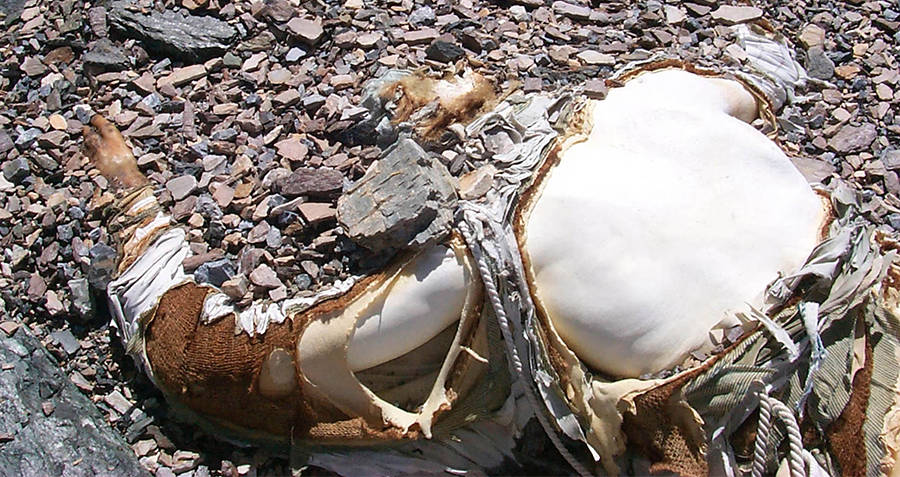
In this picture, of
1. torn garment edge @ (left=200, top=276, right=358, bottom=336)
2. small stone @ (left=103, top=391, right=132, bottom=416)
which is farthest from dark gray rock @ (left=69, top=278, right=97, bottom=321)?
torn garment edge @ (left=200, top=276, right=358, bottom=336)

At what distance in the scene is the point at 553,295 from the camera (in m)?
1.99

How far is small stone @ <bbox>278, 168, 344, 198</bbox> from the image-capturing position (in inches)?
89.4

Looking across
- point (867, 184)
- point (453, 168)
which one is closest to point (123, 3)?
point (453, 168)

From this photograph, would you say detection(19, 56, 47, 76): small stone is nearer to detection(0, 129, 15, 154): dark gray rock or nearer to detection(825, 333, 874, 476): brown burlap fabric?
detection(0, 129, 15, 154): dark gray rock

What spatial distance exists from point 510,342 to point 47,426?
111 cm

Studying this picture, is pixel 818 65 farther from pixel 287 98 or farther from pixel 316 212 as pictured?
pixel 316 212

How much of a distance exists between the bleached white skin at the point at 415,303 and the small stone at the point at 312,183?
38 cm

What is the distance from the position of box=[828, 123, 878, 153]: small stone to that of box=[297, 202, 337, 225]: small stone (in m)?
1.74

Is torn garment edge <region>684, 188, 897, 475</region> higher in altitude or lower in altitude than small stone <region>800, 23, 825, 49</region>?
higher

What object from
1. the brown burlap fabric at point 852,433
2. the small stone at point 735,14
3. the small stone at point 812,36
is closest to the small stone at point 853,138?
the small stone at point 812,36

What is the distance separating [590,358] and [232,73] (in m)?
1.48

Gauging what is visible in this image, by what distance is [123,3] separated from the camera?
119 inches

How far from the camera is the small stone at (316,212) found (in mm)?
2203

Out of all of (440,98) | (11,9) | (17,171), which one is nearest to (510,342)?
(440,98)
